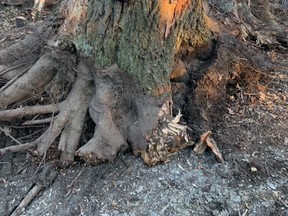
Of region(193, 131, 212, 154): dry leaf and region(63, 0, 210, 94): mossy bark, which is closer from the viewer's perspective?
region(63, 0, 210, 94): mossy bark

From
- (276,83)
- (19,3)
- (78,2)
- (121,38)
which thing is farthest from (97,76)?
(19,3)

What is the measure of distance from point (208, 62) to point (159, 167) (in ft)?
3.23

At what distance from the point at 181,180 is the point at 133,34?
1.01 meters

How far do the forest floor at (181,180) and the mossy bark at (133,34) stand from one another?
1.89 ft

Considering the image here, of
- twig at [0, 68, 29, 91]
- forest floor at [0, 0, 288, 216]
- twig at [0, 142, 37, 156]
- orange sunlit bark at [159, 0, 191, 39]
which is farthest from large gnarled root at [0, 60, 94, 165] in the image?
orange sunlit bark at [159, 0, 191, 39]

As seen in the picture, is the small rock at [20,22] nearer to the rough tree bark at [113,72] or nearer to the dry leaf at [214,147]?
the rough tree bark at [113,72]

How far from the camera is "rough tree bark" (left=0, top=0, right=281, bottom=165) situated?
8.74 ft

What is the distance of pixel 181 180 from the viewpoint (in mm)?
2602

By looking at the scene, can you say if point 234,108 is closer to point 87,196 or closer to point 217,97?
point 217,97

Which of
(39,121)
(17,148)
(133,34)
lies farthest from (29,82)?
(133,34)

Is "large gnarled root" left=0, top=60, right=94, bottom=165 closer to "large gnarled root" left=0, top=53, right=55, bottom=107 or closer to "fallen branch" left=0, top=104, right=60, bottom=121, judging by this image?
"fallen branch" left=0, top=104, right=60, bottom=121

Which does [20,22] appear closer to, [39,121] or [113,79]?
[39,121]

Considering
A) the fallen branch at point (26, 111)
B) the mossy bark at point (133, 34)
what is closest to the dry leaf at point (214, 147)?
the mossy bark at point (133, 34)

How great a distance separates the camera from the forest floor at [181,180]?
2.47 meters
